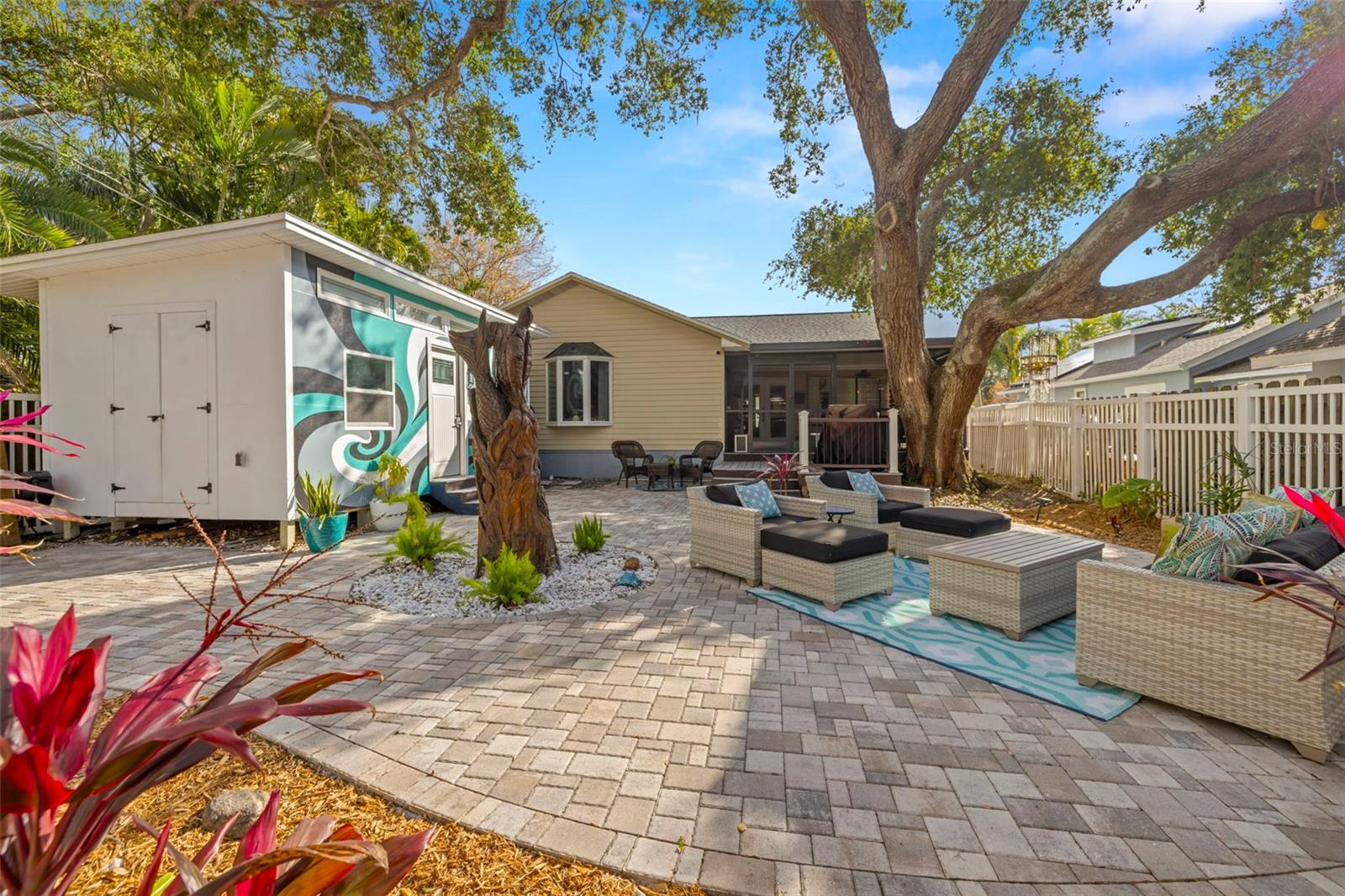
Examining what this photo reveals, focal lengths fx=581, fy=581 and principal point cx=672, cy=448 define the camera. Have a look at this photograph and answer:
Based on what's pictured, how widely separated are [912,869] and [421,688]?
2.44m

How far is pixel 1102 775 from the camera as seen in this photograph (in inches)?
91.8

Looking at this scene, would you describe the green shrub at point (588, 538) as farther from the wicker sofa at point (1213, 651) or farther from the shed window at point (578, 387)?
the shed window at point (578, 387)

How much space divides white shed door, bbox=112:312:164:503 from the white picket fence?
39.3ft

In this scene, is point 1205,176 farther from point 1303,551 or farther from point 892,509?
point 1303,551

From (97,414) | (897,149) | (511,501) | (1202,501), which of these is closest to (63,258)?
(97,414)

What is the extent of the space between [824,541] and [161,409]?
24.8 ft

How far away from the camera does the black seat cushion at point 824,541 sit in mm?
4270

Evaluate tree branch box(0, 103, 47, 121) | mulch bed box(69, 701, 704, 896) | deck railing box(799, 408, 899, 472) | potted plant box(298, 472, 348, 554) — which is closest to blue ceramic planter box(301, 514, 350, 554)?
potted plant box(298, 472, 348, 554)

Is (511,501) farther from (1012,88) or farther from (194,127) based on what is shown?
(1012,88)

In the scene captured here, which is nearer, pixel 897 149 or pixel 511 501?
pixel 511 501

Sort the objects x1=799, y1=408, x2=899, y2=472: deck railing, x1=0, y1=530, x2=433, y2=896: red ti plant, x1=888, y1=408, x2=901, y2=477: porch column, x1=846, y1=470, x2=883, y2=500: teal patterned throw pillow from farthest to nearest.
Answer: x1=799, y1=408, x2=899, y2=472: deck railing < x1=888, y1=408, x2=901, y2=477: porch column < x1=846, y1=470, x2=883, y2=500: teal patterned throw pillow < x1=0, y1=530, x2=433, y2=896: red ti plant

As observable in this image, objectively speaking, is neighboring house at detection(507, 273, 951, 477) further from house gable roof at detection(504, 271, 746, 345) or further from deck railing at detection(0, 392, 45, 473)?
deck railing at detection(0, 392, 45, 473)

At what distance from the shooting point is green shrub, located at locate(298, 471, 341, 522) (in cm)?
628

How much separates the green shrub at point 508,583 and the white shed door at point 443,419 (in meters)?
5.40
